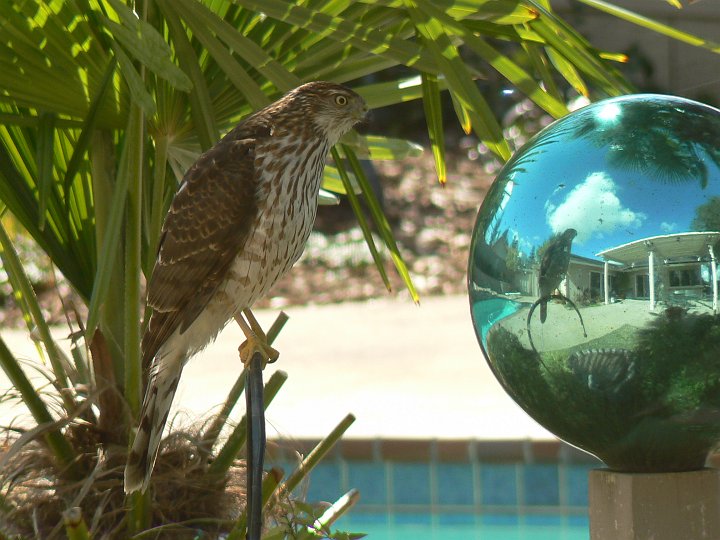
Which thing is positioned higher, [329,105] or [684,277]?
[329,105]

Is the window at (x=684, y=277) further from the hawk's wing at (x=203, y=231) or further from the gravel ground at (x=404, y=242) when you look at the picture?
the gravel ground at (x=404, y=242)

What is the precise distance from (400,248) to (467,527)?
409cm

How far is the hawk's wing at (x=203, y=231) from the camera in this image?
5.02ft

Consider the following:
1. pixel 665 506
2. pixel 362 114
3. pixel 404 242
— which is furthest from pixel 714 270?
pixel 404 242

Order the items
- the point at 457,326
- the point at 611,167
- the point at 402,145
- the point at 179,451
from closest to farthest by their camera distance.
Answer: the point at 611,167, the point at 179,451, the point at 402,145, the point at 457,326

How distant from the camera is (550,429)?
1445 mm

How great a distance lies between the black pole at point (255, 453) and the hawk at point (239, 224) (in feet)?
0.33

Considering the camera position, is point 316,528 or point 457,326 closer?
point 316,528

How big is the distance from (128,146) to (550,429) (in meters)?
0.69

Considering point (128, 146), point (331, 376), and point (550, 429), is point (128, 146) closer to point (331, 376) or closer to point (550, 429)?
point (550, 429)

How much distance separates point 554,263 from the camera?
1.29 m

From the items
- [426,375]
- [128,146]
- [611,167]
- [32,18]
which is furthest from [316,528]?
[426,375]

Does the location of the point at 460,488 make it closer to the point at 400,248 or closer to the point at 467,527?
the point at 467,527

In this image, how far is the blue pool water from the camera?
4176 mm
